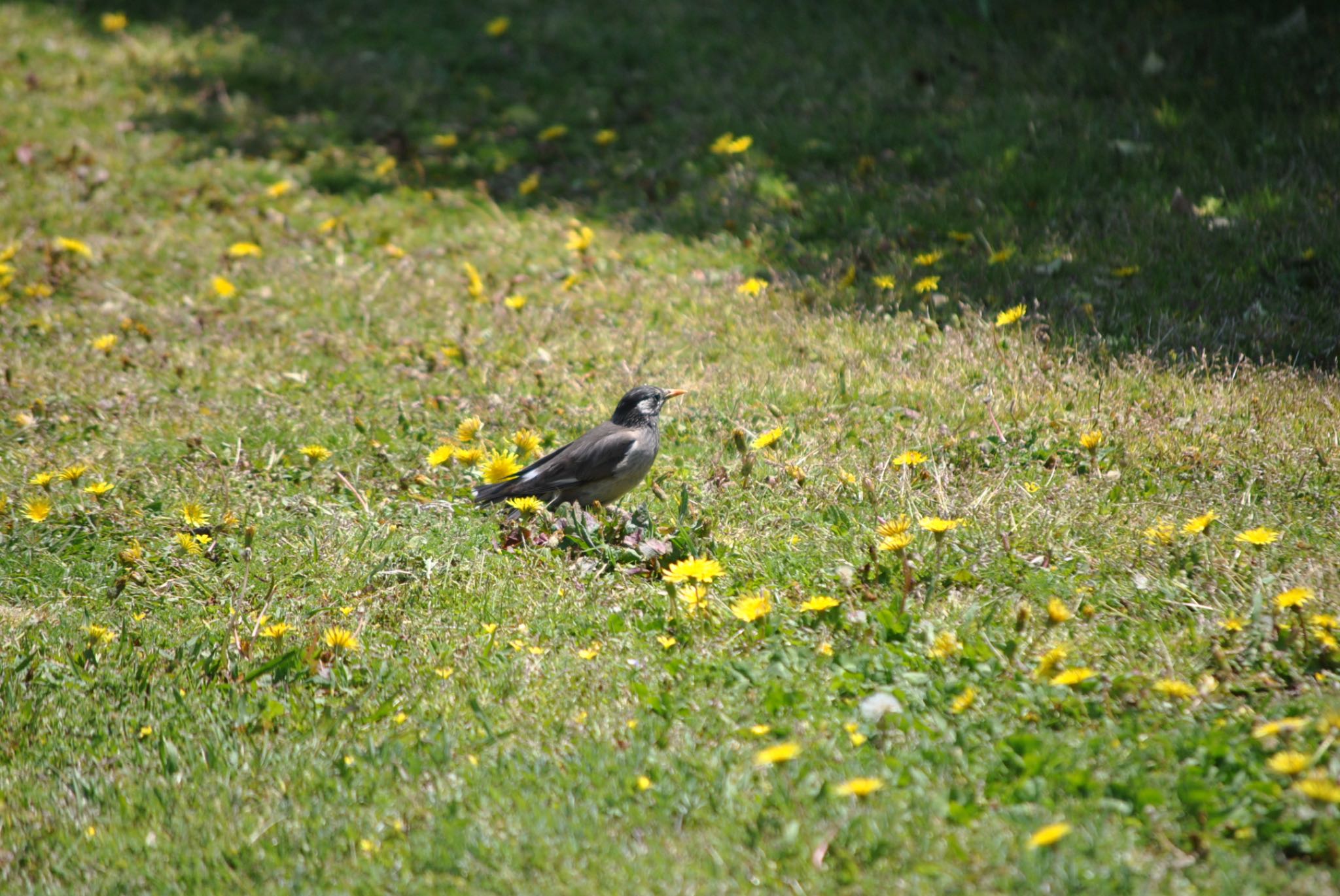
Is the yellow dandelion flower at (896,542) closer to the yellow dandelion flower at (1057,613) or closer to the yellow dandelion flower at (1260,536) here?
the yellow dandelion flower at (1057,613)

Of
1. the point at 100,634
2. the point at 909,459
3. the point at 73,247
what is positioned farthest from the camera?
the point at 73,247

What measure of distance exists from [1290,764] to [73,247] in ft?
27.4

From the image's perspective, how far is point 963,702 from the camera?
3.60 metres

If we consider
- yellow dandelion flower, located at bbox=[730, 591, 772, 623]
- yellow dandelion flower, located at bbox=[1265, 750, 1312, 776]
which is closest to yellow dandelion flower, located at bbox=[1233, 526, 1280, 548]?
yellow dandelion flower, located at bbox=[1265, 750, 1312, 776]

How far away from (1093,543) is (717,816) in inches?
80.6

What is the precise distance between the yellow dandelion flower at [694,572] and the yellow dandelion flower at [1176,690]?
157 cm

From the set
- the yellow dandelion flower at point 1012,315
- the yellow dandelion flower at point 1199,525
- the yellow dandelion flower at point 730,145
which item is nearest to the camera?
the yellow dandelion flower at point 1199,525

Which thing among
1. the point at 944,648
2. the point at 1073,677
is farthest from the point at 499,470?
the point at 1073,677

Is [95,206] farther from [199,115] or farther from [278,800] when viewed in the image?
[278,800]

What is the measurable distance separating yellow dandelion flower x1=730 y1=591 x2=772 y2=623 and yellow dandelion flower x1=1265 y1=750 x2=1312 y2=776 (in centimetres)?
165

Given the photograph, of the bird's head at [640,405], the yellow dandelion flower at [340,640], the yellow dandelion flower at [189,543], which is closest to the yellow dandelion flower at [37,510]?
the yellow dandelion flower at [189,543]

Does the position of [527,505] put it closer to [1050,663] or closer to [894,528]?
[894,528]

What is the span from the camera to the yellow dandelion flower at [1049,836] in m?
2.88

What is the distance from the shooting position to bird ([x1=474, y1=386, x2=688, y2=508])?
5.16m
